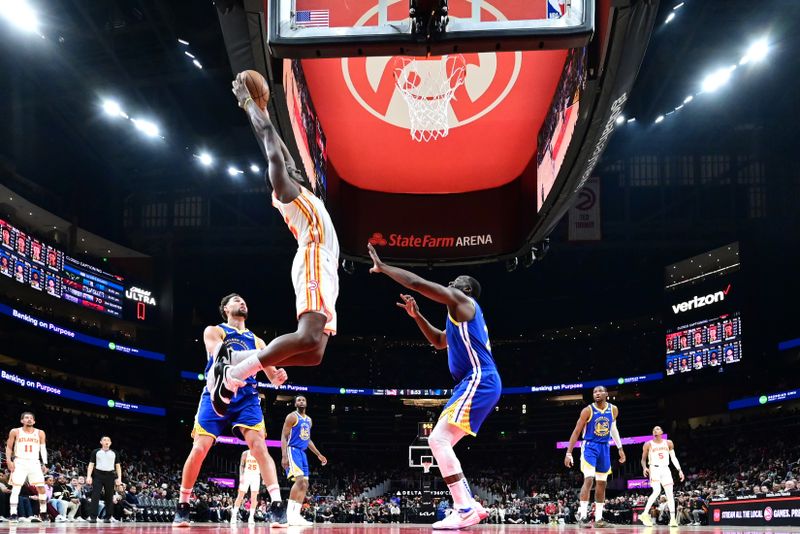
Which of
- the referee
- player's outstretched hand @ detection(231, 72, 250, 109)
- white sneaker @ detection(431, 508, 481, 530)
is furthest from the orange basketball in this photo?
the referee

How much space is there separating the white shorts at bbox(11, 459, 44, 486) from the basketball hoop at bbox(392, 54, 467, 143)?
32.5 feet

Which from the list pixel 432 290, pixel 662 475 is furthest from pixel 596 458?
pixel 432 290

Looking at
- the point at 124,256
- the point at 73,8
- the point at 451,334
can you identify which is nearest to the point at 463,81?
the point at 451,334

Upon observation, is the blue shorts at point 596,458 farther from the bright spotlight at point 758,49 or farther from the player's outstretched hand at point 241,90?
the bright spotlight at point 758,49

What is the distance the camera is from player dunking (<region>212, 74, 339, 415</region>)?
15.8 feet

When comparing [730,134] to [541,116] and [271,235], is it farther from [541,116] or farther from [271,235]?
[541,116]

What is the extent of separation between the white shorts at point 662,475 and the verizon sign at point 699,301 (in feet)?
48.8

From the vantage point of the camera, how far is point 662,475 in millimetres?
15750

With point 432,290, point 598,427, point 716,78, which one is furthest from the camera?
point 716,78

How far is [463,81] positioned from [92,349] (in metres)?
25.6

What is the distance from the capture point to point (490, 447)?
1542 inches

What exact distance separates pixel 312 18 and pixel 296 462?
28.5ft

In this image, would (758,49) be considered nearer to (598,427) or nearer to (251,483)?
(598,427)

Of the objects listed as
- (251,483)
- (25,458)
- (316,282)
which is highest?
(316,282)
